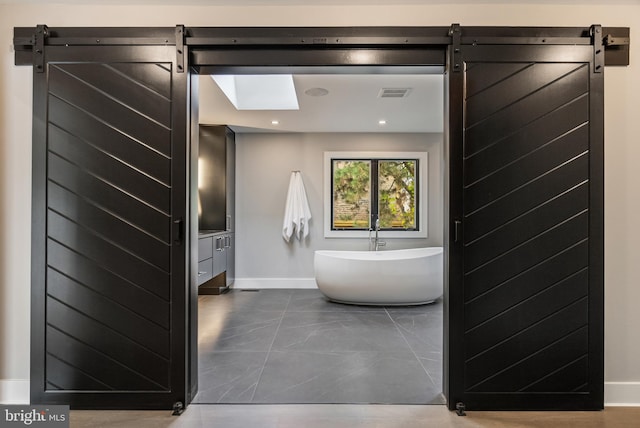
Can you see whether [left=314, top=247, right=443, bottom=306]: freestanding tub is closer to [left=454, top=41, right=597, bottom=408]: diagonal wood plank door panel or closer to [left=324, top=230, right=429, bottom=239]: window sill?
[left=324, top=230, right=429, bottom=239]: window sill

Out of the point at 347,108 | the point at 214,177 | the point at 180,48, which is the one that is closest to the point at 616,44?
the point at 180,48

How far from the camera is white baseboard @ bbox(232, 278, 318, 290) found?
5.71m

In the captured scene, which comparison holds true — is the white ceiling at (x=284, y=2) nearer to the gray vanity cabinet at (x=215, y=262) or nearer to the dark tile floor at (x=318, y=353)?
the dark tile floor at (x=318, y=353)

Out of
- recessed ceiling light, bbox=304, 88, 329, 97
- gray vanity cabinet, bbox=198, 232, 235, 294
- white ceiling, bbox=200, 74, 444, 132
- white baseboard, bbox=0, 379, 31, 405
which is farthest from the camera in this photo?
gray vanity cabinet, bbox=198, 232, 235, 294

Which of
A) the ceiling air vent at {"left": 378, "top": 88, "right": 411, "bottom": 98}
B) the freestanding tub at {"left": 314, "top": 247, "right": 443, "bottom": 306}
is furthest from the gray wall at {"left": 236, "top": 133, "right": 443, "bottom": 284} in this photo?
the ceiling air vent at {"left": 378, "top": 88, "right": 411, "bottom": 98}

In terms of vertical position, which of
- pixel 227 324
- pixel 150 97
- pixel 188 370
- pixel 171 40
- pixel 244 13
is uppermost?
pixel 244 13

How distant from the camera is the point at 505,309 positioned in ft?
6.86

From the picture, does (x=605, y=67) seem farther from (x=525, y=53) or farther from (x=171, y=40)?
(x=171, y=40)

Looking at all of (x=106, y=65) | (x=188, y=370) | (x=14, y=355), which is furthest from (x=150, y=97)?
(x=14, y=355)

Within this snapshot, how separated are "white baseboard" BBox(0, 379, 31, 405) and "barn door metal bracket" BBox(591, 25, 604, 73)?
3700mm

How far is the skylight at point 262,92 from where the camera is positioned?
164 inches

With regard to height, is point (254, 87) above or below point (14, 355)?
above

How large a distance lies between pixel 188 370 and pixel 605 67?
2.95 metres
